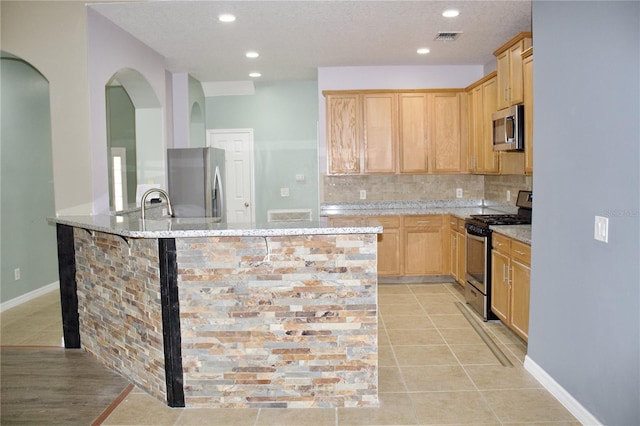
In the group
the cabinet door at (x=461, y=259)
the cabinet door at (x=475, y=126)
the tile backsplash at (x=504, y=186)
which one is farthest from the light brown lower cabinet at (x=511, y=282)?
the cabinet door at (x=475, y=126)

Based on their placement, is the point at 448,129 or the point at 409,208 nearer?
the point at 448,129

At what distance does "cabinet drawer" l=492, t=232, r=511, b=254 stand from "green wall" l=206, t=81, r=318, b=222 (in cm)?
343

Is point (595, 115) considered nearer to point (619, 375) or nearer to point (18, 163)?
point (619, 375)

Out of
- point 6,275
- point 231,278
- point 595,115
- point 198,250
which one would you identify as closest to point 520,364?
point 595,115

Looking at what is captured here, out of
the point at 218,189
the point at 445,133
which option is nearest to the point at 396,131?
the point at 445,133

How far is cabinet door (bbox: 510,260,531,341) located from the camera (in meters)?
3.61

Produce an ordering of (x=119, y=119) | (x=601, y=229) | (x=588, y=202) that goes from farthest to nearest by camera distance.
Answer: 1. (x=119, y=119)
2. (x=588, y=202)
3. (x=601, y=229)

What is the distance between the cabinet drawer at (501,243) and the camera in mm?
3957

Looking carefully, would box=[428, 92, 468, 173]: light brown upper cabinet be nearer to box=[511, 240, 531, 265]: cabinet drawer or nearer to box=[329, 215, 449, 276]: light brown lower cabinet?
box=[329, 215, 449, 276]: light brown lower cabinet

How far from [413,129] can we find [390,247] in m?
1.52

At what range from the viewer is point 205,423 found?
8.87ft

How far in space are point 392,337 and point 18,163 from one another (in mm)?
4518

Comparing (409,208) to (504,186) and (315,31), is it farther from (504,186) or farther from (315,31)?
(315,31)

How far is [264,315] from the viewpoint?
2834 millimetres
